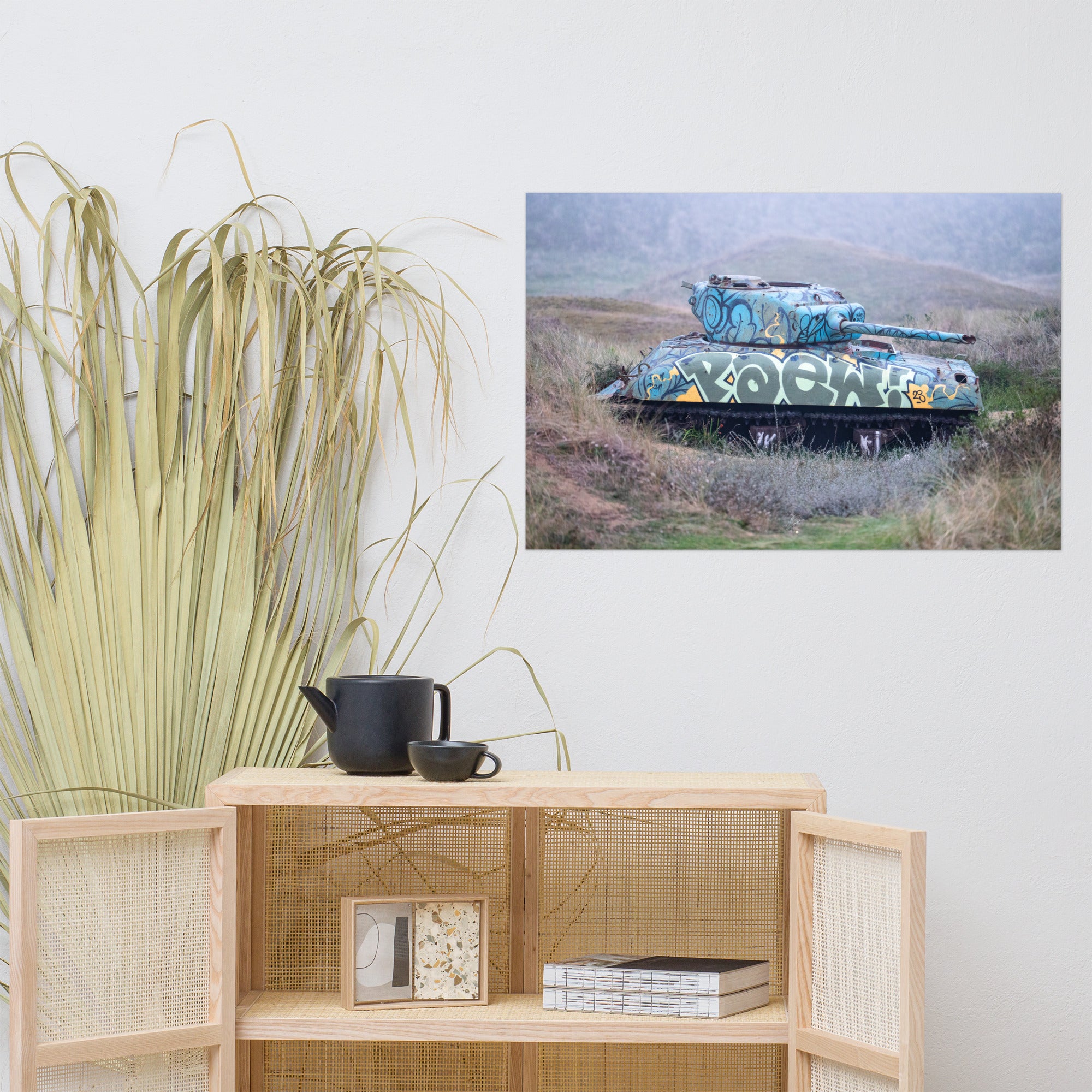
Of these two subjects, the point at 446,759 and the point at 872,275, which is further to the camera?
the point at 872,275

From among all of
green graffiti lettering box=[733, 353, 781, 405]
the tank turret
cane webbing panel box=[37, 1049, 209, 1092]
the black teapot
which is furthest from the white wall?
cane webbing panel box=[37, 1049, 209, 1092]

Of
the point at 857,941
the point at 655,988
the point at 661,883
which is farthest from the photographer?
the point at 661,883

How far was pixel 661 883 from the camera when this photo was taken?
1571 mm

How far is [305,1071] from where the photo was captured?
1.60 metres

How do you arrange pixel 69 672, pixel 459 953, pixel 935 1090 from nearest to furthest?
1. pixel 459 953
2. pixel 69 672
3. pixel 935 1090

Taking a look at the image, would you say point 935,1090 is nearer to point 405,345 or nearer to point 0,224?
point 405,345

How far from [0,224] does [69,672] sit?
2.71ft

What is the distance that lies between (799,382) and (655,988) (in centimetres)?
106

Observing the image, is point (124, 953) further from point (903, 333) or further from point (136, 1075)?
point (903, 333)

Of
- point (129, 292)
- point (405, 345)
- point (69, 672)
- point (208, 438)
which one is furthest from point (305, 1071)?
point (129, 292)

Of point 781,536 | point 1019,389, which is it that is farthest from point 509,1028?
point 1019,389

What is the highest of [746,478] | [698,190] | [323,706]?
[698,190]

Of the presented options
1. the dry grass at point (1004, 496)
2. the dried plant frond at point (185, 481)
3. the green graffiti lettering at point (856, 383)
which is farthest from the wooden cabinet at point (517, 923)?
the green graffiti lettering at point (856, 383)

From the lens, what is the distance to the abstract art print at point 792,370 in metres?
1.89
